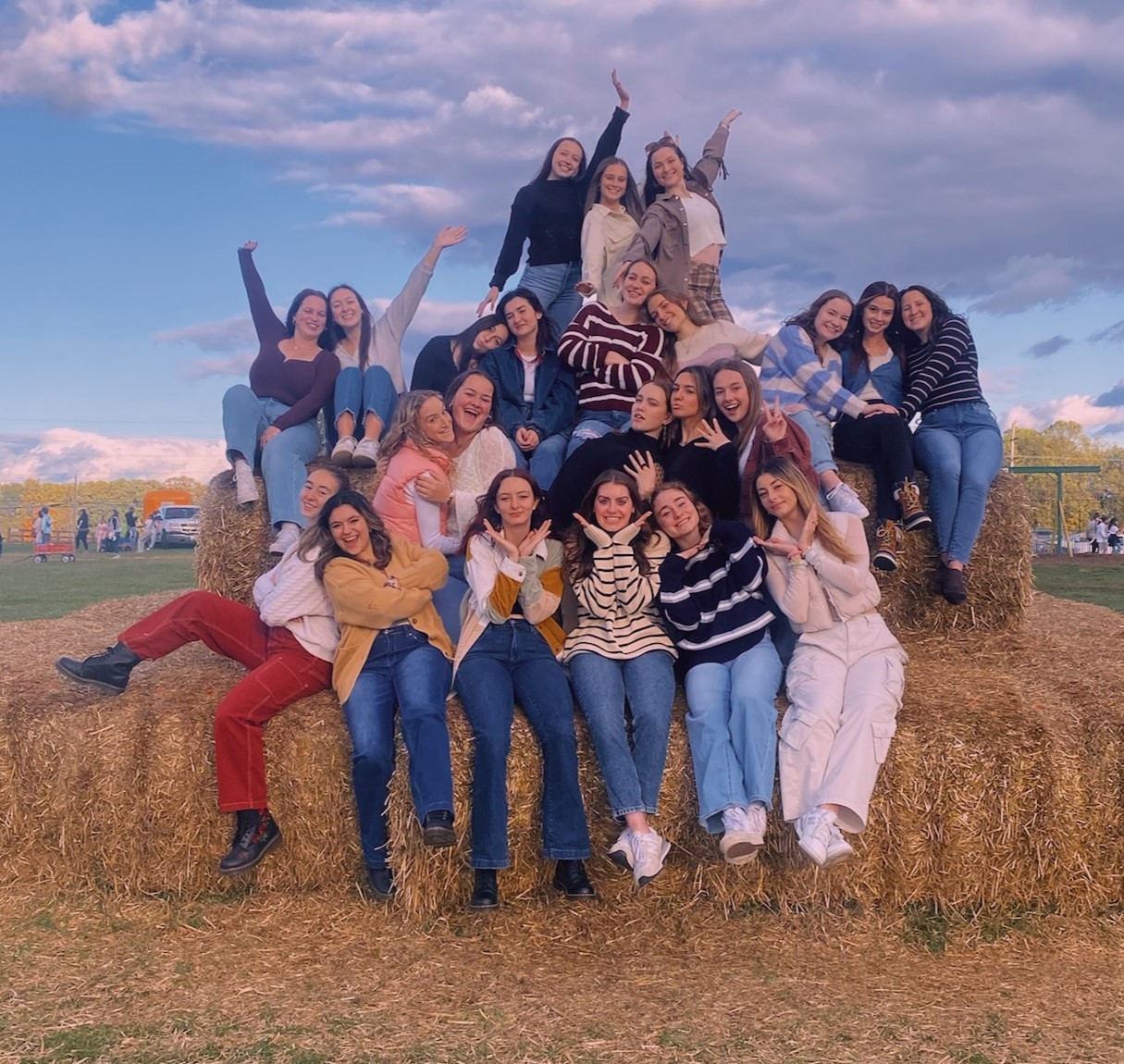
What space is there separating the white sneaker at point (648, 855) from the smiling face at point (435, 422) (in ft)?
7.72

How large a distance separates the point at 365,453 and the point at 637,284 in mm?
1869

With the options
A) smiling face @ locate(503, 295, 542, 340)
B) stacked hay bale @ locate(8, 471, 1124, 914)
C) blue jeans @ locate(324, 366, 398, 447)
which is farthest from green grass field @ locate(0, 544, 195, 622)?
stacked hay bale @ locate(8, 471, 1124, 914)

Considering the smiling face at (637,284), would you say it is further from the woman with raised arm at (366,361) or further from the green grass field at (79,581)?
the green grass field at (79,581)

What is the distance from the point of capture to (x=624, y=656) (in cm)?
413

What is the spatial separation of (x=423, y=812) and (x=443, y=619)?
109cm

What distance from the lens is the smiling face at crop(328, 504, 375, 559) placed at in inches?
171

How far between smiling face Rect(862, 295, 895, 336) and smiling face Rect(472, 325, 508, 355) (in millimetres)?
2142

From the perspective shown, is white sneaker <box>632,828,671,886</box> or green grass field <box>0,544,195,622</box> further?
green grass field <box>0,544,195,622</box>

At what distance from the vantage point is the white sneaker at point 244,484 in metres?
5.72

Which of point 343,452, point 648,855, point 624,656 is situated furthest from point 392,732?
point 343,452

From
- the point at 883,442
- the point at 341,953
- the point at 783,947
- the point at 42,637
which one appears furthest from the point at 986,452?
the point at 42,637

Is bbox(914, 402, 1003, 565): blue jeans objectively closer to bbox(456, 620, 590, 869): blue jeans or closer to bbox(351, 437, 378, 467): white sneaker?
bbox(456, 620, 590, 869): blue jeans

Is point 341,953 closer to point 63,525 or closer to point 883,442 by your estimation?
point 883,442

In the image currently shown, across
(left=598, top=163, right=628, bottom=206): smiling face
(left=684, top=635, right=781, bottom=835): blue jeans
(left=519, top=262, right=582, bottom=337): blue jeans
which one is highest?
(left=598, top=163, right=628, bottom=206): smiling face
